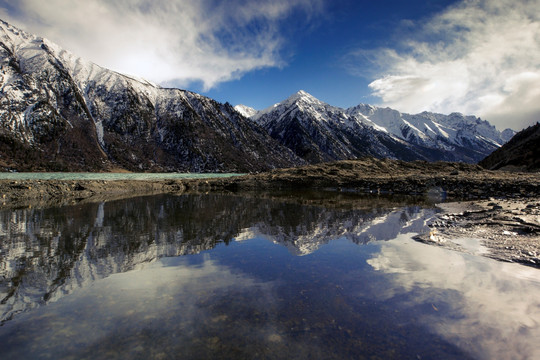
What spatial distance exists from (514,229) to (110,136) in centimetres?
20078

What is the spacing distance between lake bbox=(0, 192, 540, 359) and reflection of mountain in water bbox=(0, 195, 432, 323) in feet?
0.28

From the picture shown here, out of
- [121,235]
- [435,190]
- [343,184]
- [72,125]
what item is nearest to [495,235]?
[121,235]

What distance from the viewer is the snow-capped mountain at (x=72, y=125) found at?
13800 cm

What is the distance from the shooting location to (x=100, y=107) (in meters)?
185

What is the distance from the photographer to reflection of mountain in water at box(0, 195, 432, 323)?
7.87 metres

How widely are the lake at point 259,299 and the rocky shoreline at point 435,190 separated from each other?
10.0 ft

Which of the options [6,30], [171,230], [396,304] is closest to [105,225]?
[171,230]

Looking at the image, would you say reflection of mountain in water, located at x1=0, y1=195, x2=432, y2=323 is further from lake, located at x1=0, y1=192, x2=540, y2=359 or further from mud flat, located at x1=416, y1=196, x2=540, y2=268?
mud flat, located at x1=416, y1=196, x2=540, y2=268

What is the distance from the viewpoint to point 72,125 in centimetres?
16112

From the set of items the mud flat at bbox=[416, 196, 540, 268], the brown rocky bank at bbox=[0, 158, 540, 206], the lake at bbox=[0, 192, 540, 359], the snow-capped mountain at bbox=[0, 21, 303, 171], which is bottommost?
the lake at bbox=[0, 192, 540, 359]

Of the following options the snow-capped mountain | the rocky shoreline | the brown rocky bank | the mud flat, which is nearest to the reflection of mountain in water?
the mud flat

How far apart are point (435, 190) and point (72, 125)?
192 meters

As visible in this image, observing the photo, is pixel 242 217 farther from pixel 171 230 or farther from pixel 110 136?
pixel 110 136

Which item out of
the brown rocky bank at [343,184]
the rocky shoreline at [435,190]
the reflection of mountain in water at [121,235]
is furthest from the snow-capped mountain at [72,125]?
the reflection of mountain in water at [121,235]
